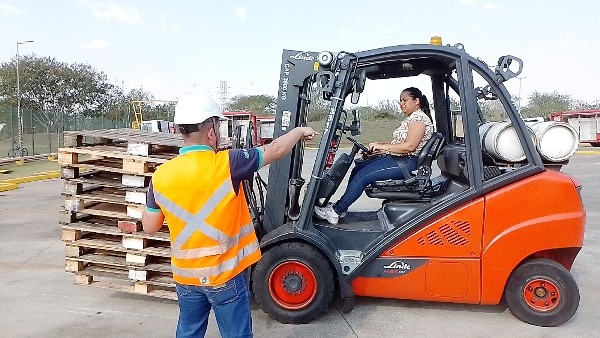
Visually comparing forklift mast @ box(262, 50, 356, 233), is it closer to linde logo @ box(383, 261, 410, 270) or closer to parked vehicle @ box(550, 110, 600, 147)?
linde logo @ box(383, 261, 410, 270)

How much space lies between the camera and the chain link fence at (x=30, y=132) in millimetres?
23344

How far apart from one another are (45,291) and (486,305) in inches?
168

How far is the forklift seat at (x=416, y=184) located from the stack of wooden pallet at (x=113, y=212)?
183 centimetres

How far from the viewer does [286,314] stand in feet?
13.9

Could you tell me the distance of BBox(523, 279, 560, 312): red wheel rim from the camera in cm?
415

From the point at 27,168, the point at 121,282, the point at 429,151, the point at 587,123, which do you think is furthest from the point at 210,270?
Result: the point at 587,123

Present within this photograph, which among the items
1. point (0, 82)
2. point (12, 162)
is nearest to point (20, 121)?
point (12, 162)

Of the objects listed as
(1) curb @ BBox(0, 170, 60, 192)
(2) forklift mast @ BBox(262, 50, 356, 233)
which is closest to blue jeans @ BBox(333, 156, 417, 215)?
(2) forklift mast @ BBox(262, 50, 356, 233)

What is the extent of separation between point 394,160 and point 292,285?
1.42 metres

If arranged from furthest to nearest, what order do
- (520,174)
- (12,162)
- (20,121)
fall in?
(20,121) < (12,162) < (520,174)

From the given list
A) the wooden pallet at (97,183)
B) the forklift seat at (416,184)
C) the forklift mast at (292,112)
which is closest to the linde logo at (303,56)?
the forklift mast at (292,112)

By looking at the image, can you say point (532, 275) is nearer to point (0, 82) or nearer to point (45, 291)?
point (45, 291)

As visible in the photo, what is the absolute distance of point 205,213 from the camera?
8.25ft

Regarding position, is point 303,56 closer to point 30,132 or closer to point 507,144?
point 507,144
